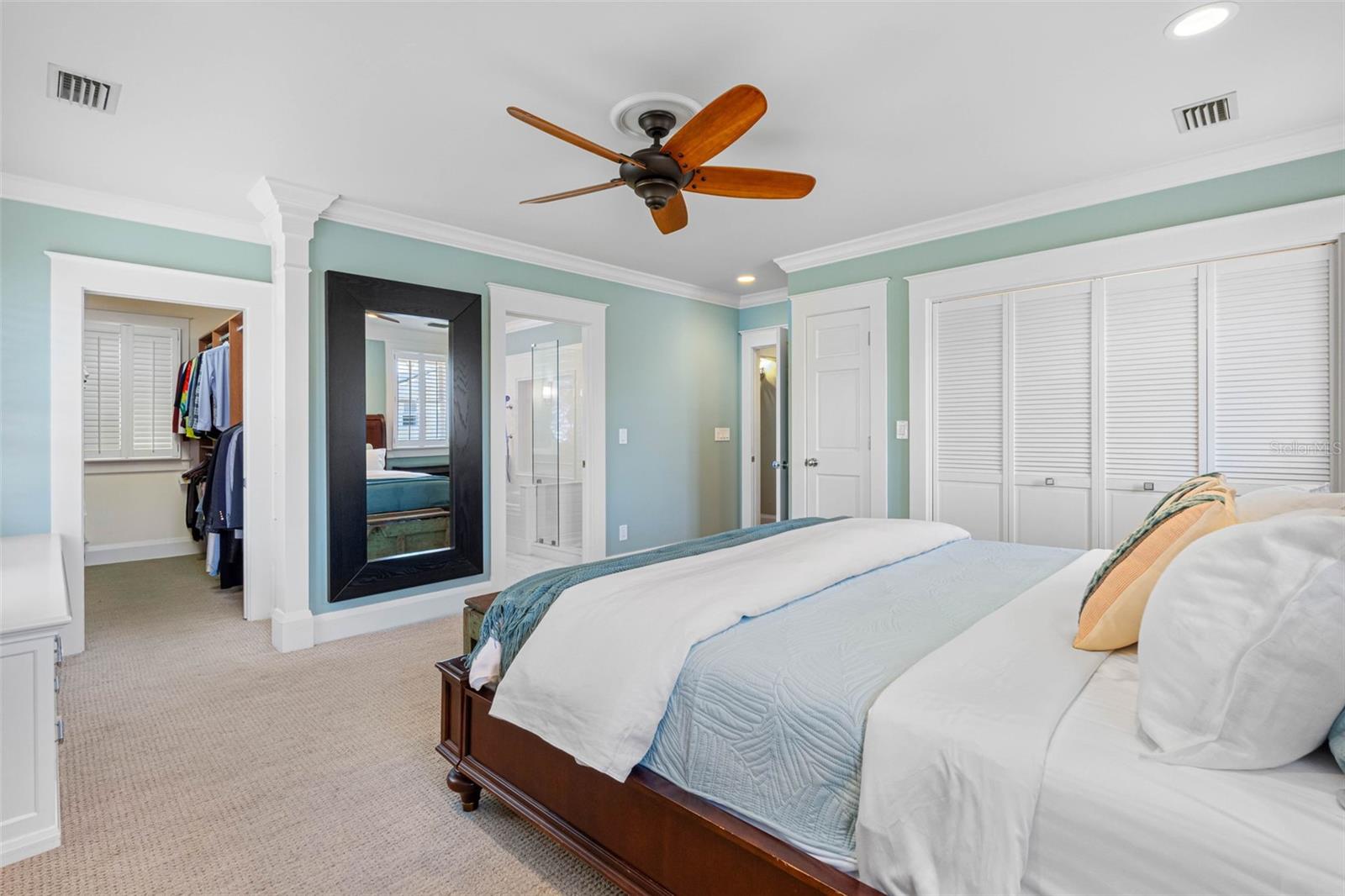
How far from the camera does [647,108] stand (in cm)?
245

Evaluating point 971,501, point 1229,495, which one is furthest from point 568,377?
point 1229,495

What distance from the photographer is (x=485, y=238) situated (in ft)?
13.7

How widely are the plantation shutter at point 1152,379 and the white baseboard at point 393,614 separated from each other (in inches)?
151

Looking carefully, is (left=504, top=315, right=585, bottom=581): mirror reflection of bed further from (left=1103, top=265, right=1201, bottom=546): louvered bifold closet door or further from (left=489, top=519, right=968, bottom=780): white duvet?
(left=1103, top=265, right=1201, bottom=546): louvered bifold closet door

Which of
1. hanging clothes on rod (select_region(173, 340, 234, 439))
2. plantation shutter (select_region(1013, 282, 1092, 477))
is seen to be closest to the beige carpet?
hanging clothes on rod (select_region(173, 340, 234, 439))

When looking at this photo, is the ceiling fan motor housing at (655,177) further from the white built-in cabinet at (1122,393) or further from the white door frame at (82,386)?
the white door frame at (82,386)

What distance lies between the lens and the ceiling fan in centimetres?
200

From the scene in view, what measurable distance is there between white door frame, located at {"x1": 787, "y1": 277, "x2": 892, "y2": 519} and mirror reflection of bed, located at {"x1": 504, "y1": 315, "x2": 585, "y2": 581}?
5.74 feet

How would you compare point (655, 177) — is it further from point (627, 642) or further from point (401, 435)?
point (401, 435)

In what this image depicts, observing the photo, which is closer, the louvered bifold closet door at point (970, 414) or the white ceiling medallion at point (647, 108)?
the white ceiling medallion at point (647, 108)

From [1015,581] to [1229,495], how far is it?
675mm

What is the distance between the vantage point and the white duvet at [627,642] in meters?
1.37

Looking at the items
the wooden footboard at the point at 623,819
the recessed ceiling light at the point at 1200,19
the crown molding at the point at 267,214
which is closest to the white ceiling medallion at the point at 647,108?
the recessed ceiling light at the point at 1200,19

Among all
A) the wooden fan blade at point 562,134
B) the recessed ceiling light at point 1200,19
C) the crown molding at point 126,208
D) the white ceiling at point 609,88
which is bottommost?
the wooden fan blade at point 562,134
